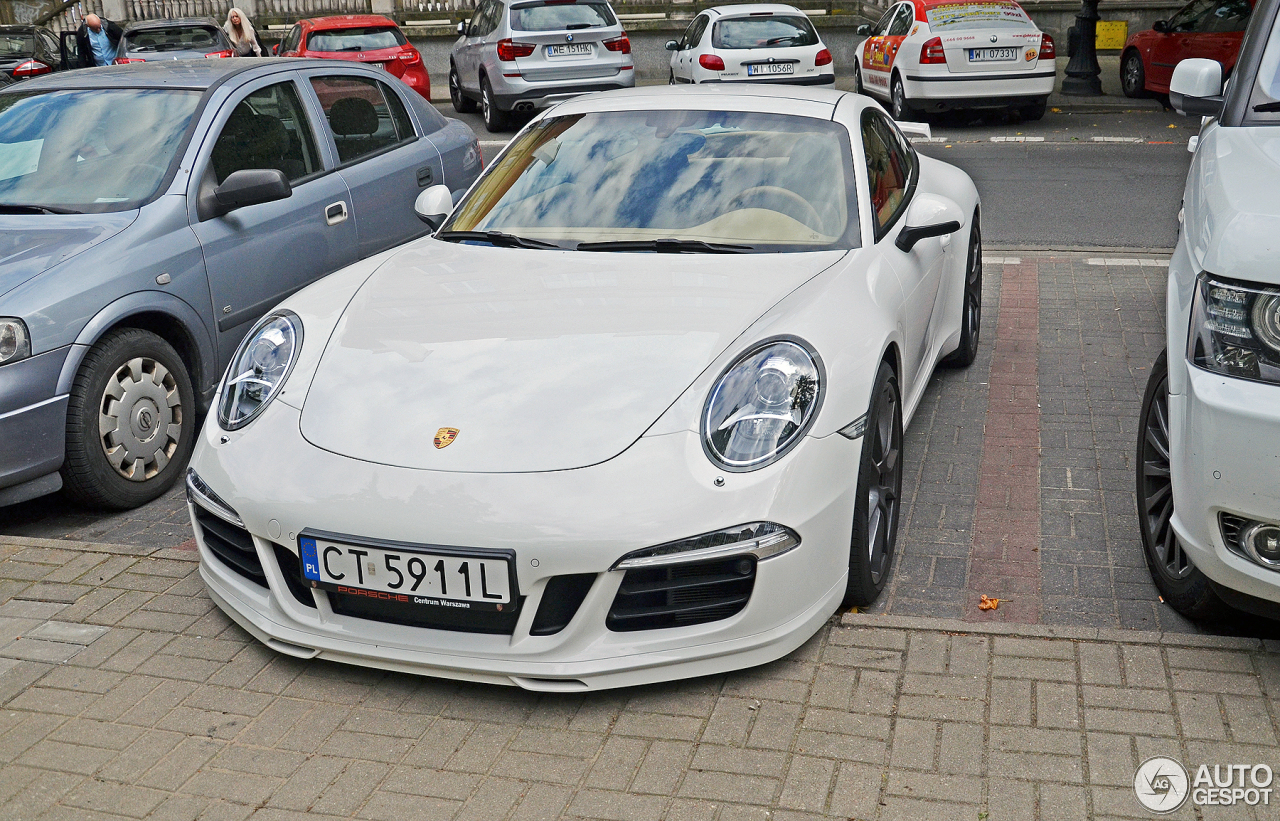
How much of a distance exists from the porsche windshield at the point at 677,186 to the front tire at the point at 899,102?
10827 millimetres

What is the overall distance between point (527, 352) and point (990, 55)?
40.1ft

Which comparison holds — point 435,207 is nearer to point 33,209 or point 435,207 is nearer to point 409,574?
point 33,209

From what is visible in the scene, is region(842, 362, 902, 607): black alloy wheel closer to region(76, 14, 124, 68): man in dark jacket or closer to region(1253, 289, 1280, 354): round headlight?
region(1253, 289, 1280, 354): round headlight

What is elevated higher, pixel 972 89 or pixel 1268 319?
pixel 1268 319

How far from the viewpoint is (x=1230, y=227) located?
10.2ft

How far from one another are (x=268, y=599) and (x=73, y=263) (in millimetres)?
1893

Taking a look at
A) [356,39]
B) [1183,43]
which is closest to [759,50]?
[1183,43]

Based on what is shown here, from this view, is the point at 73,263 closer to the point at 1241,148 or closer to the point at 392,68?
the point at 1241,148

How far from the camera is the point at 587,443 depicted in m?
3.14

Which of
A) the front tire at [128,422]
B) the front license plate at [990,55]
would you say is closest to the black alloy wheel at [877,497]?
the front tire at [128,422]

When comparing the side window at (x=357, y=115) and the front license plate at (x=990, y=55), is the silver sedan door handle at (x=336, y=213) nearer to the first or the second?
the side window at (x=357, y=115)

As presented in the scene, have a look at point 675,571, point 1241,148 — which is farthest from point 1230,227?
point 675,571

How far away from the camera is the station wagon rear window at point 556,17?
51.4 feet

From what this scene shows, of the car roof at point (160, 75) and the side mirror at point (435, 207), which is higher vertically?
the car roof at point (160, 75)
